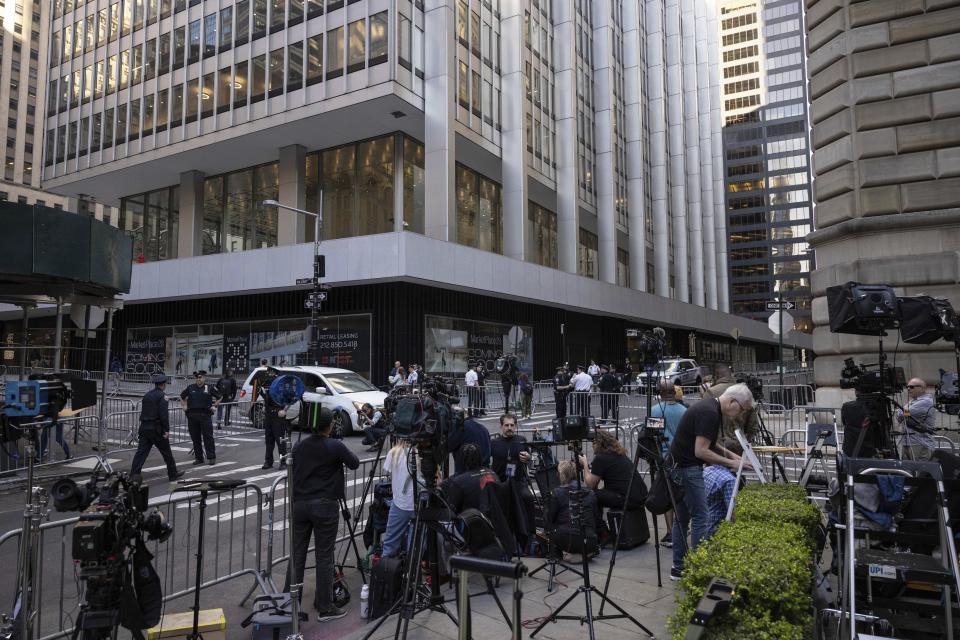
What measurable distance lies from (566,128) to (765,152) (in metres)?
79.4

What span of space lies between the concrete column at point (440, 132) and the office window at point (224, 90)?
10541 mm

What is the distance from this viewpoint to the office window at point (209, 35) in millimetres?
33531

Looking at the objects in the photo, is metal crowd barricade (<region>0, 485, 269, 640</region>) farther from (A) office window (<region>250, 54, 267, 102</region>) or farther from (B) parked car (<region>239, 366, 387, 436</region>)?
(A) office window (<region>250, 54, 267, 102</region>)

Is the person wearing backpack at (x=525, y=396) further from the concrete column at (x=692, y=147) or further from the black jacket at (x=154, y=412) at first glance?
the concrete column at (x=692, y=147)

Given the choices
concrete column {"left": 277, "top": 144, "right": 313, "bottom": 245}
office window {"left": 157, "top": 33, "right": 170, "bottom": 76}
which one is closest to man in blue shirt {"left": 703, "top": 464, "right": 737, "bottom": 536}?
concrete column {"left": 277, "top": 144, "right": 313, "bottom": 245}

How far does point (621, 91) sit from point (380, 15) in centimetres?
2697

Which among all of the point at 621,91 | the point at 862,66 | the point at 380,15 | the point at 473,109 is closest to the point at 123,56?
the point at 380,15

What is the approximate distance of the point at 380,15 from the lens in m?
28.5

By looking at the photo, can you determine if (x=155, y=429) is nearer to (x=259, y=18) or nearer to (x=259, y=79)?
(x=259, y=79)

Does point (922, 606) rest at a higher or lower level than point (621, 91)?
lower

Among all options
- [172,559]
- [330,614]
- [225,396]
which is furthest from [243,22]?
[330,614]

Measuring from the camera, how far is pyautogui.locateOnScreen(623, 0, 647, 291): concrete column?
48.8 m

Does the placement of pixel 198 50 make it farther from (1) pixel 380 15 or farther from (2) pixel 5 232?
(2) pixel 5 232

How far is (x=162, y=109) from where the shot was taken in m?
34.8
